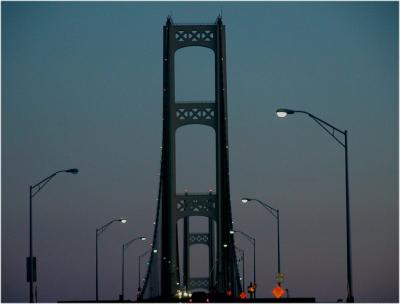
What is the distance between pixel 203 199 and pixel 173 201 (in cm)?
424

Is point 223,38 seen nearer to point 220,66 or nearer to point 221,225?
point 220,66

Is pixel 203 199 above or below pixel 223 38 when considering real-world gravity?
below

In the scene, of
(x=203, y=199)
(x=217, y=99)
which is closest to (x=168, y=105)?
(x=217, y=99)

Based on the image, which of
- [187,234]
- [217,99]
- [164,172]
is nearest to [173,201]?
[164,172]

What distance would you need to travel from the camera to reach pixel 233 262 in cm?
7900

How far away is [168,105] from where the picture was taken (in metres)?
75.2

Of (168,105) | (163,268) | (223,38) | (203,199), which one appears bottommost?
(163,268)

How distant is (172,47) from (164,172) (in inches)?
343

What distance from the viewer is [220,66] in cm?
7925

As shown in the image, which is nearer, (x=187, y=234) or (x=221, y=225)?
(x=221, y=225)

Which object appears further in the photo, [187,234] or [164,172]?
[187,234]

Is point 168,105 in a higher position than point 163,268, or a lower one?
higher

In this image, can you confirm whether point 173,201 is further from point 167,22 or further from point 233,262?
point 167,22

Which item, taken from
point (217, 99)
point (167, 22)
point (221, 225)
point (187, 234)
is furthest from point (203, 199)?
point (187, 234)
